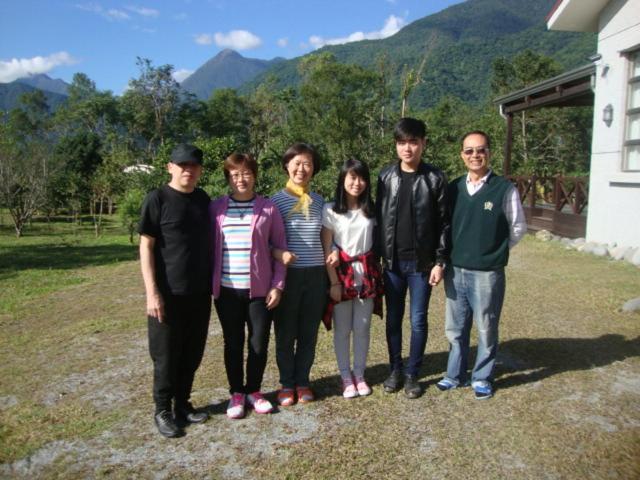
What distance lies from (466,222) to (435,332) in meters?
1.80

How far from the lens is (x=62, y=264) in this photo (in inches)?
366

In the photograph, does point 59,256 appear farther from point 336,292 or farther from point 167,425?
point 336,292

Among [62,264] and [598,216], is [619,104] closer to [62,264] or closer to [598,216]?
[598,216]

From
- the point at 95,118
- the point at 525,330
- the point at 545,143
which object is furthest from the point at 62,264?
the point at 95,118

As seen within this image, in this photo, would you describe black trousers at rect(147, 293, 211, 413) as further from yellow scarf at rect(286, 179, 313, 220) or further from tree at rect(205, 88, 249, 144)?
tree at rect(205, 88, 249, 144)

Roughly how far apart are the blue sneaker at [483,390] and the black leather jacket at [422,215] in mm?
822

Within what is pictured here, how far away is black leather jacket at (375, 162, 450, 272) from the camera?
2.98 metres

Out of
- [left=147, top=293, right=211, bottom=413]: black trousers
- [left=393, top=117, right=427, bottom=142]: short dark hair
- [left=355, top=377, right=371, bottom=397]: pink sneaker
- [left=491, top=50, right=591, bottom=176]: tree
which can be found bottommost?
[left=355, top=377, right=371, bottom=397]: pink sneaker

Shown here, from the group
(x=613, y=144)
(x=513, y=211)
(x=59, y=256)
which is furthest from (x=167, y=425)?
(x=59, y=256)

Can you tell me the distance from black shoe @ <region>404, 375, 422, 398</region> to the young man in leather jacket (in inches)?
12.0

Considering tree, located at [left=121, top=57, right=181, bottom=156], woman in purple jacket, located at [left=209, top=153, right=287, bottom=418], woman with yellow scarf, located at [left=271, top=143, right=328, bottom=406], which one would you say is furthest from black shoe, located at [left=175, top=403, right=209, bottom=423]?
tree, located at [left=121, top=57, right=181, bottom=156]

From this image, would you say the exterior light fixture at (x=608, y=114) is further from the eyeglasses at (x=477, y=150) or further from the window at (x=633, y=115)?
the eyeglasses at (x=477, y=150)

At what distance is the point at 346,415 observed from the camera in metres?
2.96

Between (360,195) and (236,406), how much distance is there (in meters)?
1.39
